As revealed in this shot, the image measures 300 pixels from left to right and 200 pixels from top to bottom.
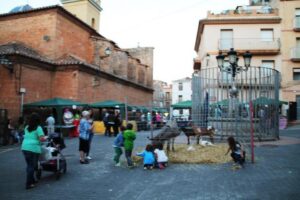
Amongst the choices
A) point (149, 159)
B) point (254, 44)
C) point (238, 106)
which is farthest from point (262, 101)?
point (254, 44)

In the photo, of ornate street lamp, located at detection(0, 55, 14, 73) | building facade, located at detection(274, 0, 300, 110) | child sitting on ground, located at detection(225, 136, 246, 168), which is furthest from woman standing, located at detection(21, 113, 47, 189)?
building facade, located at detection(274, 0, 300, 110)

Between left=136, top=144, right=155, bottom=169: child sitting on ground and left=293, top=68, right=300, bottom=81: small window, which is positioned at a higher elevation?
left=293, top=68, right=300, bottom=81: small window

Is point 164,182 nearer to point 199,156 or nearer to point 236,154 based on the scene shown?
point 236,154

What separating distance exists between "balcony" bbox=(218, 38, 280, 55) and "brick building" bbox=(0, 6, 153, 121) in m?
13.3

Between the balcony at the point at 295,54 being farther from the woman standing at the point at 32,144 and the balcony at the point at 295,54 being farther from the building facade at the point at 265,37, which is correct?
the woman standing at the point at 32,144

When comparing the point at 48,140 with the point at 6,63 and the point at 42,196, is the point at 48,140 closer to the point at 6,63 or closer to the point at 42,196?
the point at 42,196

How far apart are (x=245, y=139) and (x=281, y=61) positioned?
21088 millimetres

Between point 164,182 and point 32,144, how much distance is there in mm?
3199

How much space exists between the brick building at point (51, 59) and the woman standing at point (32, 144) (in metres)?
14.2

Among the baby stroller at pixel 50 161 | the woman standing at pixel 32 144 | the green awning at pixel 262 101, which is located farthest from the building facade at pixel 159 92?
the woman standing at pixel 32 144

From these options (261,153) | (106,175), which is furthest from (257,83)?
(106,175)

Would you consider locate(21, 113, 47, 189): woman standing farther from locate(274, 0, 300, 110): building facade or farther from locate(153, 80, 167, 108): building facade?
locate(153, 80, 167, 108): building facade

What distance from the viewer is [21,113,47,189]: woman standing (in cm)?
721

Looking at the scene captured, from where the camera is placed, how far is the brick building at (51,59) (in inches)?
817
